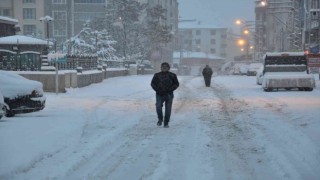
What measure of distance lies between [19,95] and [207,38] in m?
153

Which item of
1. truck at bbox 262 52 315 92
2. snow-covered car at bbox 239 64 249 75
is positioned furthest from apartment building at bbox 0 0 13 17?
truck at bbox 262 52 315 92

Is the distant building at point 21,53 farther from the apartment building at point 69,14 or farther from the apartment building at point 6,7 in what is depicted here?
the apartment building at point 6,7

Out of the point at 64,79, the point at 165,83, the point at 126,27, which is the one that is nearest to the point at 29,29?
the point at 126,27

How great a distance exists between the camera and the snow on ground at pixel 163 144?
8.11 metres

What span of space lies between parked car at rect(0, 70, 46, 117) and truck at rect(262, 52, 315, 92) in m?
13.7

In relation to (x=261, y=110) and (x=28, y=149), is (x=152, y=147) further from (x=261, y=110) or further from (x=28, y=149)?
(x=261, y=110)

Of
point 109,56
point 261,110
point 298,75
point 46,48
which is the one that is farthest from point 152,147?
point 109,56

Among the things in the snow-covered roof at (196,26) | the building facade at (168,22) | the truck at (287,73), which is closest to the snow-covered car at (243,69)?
the building facade at (168,22)

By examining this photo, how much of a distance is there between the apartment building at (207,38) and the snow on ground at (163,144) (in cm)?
14849

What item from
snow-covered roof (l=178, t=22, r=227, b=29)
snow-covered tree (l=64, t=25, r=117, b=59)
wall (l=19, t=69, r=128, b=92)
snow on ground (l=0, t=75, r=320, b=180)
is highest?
snow-covered roof (l=178, t=22, r=227, b=29)

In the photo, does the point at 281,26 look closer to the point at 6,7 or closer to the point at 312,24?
the point at 312,24

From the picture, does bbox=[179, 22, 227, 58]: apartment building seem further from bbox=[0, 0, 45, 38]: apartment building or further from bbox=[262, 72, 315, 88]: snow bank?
bbox=[262, 72, 315, 88]: snow bank

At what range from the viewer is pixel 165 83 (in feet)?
44.8

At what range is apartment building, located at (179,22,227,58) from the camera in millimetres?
165750
